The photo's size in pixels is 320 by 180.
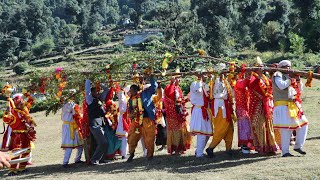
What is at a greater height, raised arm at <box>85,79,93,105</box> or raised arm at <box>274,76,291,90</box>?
raised arm at <box>274,76,291,90</box>

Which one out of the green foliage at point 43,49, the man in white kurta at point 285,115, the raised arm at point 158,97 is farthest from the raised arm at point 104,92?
the green foliage at point 43,49

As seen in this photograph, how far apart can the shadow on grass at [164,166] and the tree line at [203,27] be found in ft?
8.79

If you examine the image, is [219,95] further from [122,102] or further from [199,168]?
[122,102]

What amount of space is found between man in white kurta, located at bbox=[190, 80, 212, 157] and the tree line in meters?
1.61

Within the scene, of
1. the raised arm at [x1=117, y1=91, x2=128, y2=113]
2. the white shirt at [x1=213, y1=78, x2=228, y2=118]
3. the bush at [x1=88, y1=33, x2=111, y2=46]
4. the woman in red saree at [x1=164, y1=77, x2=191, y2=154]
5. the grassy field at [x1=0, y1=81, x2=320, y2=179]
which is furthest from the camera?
the bush at [x1=88, y1=33, x2=111, y2=46]

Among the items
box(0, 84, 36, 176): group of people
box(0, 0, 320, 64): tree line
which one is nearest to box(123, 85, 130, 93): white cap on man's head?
box(0, 0, 320, 64): tree line

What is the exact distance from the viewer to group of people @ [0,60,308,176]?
9.42 meters

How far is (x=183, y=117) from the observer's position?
10.8 meters

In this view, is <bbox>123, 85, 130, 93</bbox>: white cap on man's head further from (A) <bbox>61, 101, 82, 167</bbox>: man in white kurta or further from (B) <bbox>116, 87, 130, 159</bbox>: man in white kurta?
(A) <bbox>61, 101, 82, 167</bbox>: man in white kurta

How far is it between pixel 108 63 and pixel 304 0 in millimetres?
37391

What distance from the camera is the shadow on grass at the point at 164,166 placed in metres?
9.41

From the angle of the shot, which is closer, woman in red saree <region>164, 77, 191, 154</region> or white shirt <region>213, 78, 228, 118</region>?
white shirt <region>213, 78, 228, 118</region>

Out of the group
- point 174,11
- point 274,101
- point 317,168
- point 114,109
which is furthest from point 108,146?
point 174,11

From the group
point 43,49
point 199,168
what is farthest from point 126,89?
point 43,49
